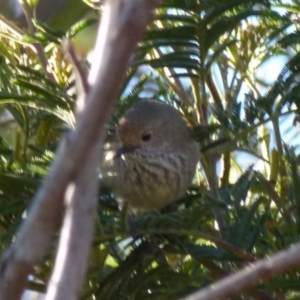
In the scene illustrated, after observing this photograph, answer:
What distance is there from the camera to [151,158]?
2.80 meters

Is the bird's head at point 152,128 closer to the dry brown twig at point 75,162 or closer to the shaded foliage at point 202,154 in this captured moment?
the shaded foliage at point 202,154

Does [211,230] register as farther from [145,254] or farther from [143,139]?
[143,139]

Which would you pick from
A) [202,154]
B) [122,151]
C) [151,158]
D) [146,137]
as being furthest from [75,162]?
[146,137]

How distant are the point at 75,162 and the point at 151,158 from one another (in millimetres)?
1951

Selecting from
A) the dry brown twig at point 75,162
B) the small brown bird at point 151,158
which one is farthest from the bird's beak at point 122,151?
the dry brown twig at point 75,162

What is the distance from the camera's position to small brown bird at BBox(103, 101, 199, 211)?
250 cm

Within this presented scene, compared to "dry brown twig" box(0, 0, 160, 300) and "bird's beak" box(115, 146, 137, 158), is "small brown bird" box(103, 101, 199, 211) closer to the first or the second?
"bird's beak" box(115, 146, 137, 158)

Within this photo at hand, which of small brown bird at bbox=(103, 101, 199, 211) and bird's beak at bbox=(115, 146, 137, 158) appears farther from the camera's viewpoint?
bird's beak at bbox=(115, 146, 137, 158)

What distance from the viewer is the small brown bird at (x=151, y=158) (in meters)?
2.50

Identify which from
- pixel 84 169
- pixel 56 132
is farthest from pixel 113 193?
pixel 84 169

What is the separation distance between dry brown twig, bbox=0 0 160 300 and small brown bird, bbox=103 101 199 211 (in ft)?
4.76

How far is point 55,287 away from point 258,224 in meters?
1.06

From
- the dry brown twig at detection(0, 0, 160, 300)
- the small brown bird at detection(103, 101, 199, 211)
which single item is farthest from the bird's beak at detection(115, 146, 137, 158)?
the dry brown twig at detection(0, 0, 160, 300)

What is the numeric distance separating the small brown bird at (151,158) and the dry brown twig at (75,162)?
145 centimetres
